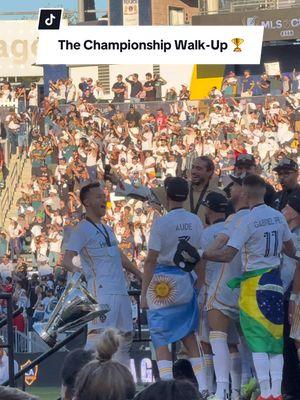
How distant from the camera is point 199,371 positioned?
827 centimetres

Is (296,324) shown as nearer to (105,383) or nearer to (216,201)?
(216,201)

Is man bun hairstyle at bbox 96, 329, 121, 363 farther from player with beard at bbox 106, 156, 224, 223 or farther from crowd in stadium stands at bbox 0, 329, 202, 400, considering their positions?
player with beard at bbox 106, 156, 224, 223

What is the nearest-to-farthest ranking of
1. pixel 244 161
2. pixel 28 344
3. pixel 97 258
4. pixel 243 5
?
pixel 97 258, pixel 244 161, pixel 28 344, pixel 243 5

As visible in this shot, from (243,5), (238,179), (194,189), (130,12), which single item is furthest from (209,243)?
(130,12)

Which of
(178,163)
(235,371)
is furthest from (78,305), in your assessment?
(178,163)

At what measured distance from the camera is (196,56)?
109 ft

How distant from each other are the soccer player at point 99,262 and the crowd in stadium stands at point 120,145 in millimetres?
12852

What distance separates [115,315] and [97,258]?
0.44 m

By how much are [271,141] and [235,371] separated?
59.5 ft

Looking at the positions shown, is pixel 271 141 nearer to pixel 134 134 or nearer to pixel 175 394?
pixel 134 134

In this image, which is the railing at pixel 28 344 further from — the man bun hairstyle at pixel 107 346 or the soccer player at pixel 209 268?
the man bun hairstyle at pixel 107 346

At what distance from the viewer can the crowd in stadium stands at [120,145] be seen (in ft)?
81.1

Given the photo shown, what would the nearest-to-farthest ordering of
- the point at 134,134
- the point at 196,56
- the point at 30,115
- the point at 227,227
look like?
the point at 227,227 → the point at 134,134 → the point at 30,115 → the point at 196,56

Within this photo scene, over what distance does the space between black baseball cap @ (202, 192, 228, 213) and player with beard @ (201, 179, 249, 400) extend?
0.02m
